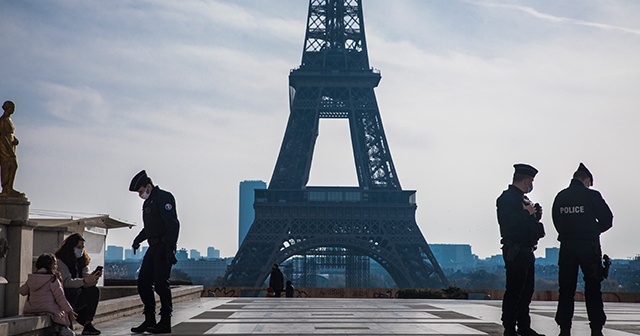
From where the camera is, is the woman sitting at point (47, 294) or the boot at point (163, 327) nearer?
the woman sitting at point (47, 294)

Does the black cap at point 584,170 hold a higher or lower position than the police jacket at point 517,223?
higher

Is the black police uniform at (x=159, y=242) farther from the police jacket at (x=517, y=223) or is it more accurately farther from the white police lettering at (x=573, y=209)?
the white police lettering at (x=573, y=209)

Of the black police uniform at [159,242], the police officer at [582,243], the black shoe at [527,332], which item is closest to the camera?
the police officer at [582,243]

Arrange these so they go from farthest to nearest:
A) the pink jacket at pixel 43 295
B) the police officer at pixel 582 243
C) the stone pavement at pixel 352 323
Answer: the stone pavement at pixel 352 323 → the police officer at pixel 582 243 → the pink jacket at pixel 43 295

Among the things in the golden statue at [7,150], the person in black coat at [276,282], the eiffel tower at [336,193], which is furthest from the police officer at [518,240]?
the eiffel tower at [336,193]

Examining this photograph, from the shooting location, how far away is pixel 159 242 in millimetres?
11883

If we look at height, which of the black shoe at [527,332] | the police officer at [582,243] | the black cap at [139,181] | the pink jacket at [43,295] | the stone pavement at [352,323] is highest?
the black cap at [139,181]

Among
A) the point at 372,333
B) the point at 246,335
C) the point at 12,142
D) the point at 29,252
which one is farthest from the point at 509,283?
the point at 12,142

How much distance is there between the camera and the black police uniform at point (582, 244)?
35.0 feet

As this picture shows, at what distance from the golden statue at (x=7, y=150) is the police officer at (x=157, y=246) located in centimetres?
159

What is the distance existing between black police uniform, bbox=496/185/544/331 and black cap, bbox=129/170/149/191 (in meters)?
4.56

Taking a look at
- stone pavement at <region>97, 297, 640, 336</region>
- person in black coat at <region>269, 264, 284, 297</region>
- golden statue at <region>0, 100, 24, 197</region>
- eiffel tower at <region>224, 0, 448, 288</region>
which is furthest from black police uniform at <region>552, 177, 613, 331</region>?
eiffel tower at <region>224, 0, 448, 288</region>

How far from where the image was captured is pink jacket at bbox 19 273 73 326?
34.0 ft

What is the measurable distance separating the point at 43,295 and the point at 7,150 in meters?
2.48
